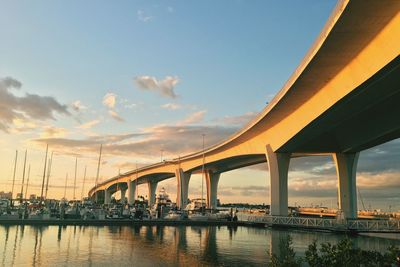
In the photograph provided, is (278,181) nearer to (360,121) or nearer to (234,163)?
(360,121)

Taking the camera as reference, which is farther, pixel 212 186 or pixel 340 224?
pixel 212 186

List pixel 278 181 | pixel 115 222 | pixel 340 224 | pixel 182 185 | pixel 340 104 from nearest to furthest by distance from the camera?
pixel 340 104 < pixel 340 224 < pixel 278 181 < pixel 115 222 < pixel 182 185

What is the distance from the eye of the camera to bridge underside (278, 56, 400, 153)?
26.5 metres

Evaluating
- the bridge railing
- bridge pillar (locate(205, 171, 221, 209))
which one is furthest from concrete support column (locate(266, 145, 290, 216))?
bridge pillar (locate(205, 171, 221, 209))

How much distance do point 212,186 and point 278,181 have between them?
48252mm

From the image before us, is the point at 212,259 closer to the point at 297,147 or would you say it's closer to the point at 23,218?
the point at 297,147

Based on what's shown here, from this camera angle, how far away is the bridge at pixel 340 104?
69.4ft

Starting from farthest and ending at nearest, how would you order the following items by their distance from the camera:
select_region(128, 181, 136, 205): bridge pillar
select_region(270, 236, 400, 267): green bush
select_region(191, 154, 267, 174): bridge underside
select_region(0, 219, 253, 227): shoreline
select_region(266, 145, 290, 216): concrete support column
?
select_region(128, 181, 136, 205): bridge pillar < select_region(191, 154, 267, 174): bridge underside < select_region(266, 145, 290, 216): concrete support column < select_region(0, 219, 253, 227): shoreline < select_region(270, 236, 400, 267): green bush

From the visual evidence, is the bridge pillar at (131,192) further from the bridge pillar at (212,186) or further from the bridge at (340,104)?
the bridge at (340,104)

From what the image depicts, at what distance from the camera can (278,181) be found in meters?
54.5

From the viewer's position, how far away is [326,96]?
105 feet

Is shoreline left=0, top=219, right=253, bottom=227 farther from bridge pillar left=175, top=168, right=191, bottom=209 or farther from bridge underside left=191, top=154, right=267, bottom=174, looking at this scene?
bridge pillar left=175, top=168, right=191, bottom=209

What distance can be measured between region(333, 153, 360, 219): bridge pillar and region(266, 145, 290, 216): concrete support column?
28.2 ft

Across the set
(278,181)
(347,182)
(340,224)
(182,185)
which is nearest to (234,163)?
(182,185)
